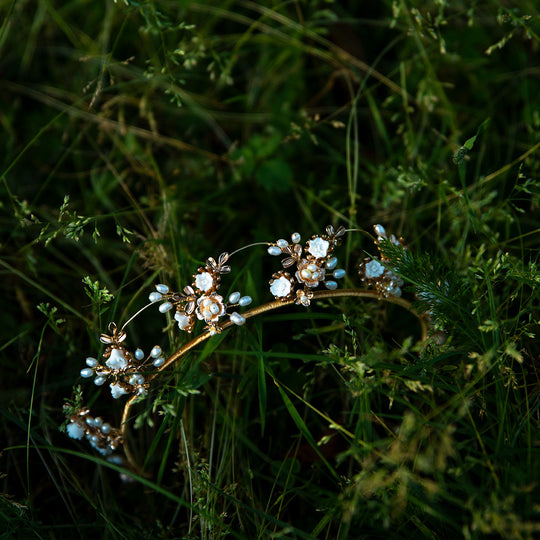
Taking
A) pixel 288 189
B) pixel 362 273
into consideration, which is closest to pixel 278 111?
pixel 288 189

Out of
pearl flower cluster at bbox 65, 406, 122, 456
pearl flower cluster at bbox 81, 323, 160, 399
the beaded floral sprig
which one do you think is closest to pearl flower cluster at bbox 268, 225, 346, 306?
the beaded floral sprig

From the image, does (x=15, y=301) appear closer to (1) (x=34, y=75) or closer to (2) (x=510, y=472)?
(1) (x=34, y=75)

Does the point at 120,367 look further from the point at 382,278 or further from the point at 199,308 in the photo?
A: the point at 382,278

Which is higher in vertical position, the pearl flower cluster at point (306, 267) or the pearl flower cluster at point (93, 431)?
the pearl flower cluster at point (306, 267)

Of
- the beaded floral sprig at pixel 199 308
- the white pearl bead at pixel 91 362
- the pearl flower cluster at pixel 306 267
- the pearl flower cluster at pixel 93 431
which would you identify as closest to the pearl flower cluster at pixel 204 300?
the beaded floral sprig at pixel 199 308

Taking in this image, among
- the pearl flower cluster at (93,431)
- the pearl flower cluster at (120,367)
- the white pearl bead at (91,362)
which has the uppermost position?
the white pearl bead at (91,362)

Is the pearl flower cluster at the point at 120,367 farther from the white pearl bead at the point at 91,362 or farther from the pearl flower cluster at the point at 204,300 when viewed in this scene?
the pearl flower cluster at the point at 204,300
